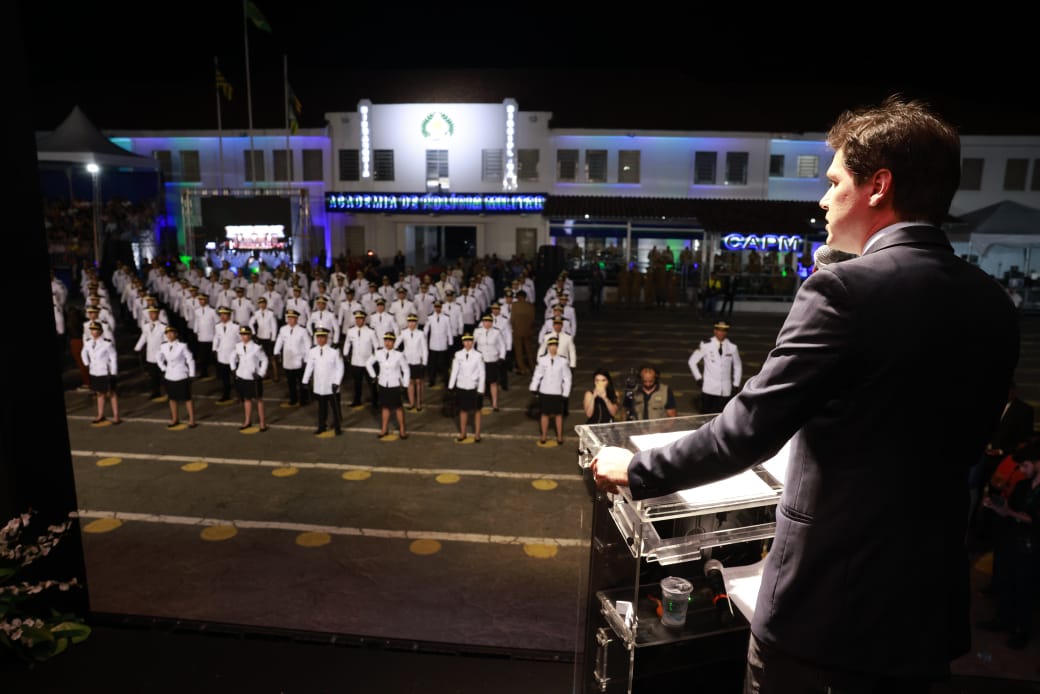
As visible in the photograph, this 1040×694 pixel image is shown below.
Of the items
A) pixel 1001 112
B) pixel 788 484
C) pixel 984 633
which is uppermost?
pixel 1001 112

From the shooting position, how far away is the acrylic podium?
181cm

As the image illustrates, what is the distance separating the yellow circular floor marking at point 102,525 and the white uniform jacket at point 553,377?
5748 millimetres

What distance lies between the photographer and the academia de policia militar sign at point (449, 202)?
96.1 feet

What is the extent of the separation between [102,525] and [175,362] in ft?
14.3

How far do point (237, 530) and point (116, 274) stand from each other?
18168 mm

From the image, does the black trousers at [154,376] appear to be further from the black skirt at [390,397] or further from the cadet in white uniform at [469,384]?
the cadet in white uniform at [469,384]

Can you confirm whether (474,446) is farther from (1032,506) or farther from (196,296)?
(196,296)

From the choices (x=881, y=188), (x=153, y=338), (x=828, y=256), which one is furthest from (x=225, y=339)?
(x=881, y=188)

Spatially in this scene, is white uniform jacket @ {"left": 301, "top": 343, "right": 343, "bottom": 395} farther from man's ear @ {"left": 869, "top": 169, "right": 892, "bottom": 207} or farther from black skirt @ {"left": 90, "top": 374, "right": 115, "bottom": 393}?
man's ear @ {"left": 869, "top": 169, "right": 892, "bottom": 207}

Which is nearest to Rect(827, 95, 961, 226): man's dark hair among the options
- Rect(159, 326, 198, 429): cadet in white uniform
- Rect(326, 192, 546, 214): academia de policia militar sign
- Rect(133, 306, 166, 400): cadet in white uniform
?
Rect(159, 326, 198, 429): cadet in white uniform

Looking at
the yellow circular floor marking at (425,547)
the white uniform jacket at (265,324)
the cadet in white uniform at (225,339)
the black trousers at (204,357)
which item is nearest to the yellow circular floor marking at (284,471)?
the yellow circular floor marking at (425,547)

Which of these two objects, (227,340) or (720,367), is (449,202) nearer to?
(227,340)

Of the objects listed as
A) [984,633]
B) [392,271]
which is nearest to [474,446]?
[984,633]

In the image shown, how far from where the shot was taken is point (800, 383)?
49.9 inches
